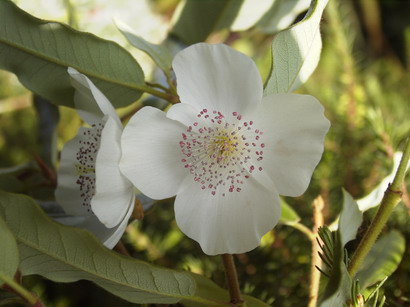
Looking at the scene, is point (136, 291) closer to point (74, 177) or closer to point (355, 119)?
point (74, 177)

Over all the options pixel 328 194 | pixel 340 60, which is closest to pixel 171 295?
pixel 328 194

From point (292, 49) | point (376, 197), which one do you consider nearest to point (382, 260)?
point (376, 197)

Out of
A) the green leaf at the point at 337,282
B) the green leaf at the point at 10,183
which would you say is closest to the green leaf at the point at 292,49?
the green leaf at the point at 337,282

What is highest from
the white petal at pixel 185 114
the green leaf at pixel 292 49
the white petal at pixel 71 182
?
the green leaf at pixel 292 49

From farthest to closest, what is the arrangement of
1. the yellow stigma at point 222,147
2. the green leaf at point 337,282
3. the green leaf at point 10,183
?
the green leaf at point 10,183, the yellow stigma at point 222,147, the green leaf at point 337,282

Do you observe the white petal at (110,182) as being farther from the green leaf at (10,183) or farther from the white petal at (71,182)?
the green leaf at (10,183)

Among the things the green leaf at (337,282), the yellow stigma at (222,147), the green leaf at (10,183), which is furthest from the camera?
the green leaf at (10,183)

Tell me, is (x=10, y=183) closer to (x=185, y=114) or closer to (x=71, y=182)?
(x=71, y=182)
